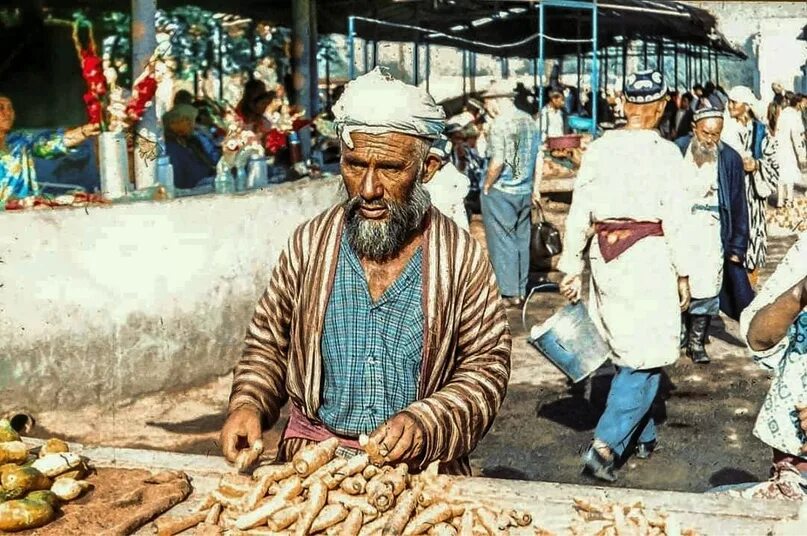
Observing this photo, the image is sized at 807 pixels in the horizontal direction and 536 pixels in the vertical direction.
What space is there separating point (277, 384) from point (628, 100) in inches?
126

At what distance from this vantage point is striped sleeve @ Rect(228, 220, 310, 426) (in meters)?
3.04

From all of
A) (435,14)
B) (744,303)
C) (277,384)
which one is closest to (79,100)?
(435,14)

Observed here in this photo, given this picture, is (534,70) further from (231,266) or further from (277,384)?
(277,384)

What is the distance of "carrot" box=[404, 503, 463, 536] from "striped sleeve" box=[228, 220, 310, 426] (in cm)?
59

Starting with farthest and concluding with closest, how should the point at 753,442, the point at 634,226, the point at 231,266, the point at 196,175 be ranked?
the point at 196,175
the point at 231,266
the point at 753,442
the point at 634,226

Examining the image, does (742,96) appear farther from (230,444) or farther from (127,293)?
(230,444)

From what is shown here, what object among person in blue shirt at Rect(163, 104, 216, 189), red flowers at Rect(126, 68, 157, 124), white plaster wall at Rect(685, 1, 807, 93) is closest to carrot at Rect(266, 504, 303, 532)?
red flowers at Rect(126, 68, 157, 124)

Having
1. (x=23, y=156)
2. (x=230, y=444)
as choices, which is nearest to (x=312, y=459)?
(x=230, y=444)

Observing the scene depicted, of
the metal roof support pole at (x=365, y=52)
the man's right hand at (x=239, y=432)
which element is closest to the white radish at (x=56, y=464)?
the man's right hand at (x=239, y=432)

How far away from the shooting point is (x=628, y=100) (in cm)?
569

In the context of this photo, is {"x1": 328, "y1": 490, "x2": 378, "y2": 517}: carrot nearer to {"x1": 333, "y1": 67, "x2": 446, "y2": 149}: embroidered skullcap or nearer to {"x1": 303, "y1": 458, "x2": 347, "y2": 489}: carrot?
{"x1": 303, "y1": 458, "x2": 347, "y2": 489}: carrot

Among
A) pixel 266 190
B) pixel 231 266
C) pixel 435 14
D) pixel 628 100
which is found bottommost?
pixel 231 266

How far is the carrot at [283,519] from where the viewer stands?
257 centimetres

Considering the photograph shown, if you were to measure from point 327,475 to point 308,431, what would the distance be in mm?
448
